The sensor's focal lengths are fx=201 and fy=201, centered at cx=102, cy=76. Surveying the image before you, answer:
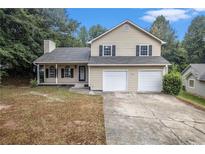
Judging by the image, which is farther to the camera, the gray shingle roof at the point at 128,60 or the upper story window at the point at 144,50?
the upper story window at the point at 144,50

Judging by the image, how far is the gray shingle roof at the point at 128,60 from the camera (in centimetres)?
1620

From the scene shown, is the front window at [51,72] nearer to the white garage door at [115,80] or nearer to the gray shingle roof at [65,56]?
the gray shingle roof at [65,56]

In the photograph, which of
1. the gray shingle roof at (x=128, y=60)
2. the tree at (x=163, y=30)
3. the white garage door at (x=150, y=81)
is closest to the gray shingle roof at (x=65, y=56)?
the gray shingle roof at (x=128, y=60)

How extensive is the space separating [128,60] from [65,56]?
6.73 metres

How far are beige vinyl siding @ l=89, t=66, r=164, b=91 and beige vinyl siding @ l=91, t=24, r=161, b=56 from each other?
172 cm

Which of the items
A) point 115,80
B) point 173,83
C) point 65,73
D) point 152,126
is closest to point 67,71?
point 65,73

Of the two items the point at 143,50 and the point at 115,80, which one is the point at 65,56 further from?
the point at 143,50

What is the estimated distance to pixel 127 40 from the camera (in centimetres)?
1728

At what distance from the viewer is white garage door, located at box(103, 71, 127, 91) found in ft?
53.8

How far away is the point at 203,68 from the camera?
72.4ft

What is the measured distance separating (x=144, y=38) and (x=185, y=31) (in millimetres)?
39690
